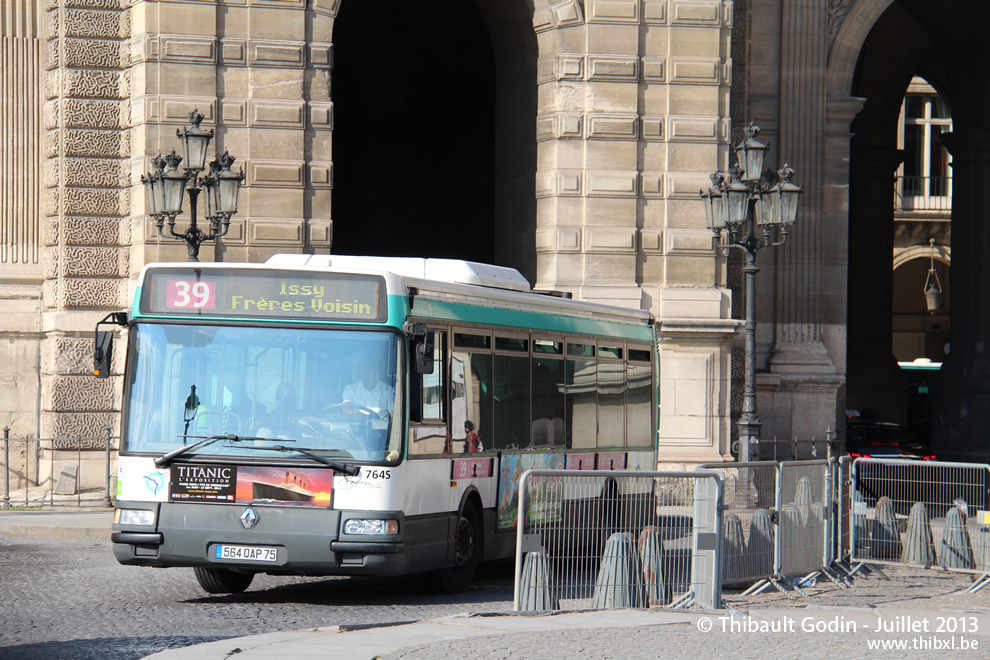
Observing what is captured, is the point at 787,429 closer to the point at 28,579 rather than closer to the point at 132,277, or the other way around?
the point at 132,277

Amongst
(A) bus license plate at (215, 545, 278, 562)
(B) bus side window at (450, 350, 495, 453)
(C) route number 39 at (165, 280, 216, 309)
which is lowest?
(A) bus license plate at (215, 545, 278, 562)

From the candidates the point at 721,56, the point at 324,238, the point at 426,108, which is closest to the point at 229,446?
the point at 324,238

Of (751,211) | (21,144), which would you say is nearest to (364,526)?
(751,211)

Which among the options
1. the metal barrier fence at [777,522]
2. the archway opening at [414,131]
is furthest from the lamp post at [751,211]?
the archway opening at [414,131]

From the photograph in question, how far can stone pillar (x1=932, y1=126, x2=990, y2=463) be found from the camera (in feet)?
116

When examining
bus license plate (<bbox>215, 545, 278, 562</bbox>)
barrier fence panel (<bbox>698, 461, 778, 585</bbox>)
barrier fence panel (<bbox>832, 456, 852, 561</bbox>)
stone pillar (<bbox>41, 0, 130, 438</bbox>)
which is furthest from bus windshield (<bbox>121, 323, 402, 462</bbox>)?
stone pillar (<bbox>41, 0, 130, 438</bbox>)

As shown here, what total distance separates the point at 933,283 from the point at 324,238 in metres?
42.0

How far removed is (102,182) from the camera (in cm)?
2453

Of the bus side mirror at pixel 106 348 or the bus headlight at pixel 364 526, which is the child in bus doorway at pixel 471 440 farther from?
the bus side mirror at pixel 106 348

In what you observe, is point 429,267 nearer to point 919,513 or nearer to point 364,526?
point 364,526

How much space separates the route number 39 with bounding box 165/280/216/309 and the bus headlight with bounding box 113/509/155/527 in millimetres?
1760

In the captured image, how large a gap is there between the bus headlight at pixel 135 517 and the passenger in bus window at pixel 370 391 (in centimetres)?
192

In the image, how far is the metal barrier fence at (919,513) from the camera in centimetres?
1578

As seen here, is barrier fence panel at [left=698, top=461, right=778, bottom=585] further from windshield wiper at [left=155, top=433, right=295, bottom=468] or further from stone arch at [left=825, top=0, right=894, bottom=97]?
stone arch at [left=825, top=0, right=894, bottom=97]
